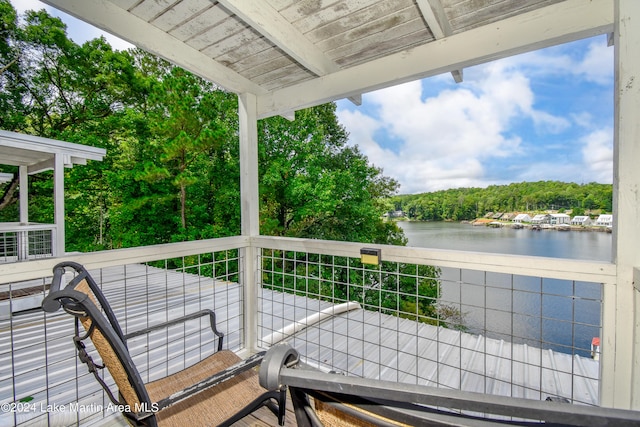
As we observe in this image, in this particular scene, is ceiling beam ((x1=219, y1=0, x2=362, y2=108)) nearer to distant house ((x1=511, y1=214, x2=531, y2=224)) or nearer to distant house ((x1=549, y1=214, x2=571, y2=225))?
distant house ((x1=549, y1=214, x2=571, y2=225))

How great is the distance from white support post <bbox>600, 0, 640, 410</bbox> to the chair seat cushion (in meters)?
1.47

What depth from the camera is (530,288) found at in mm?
1798

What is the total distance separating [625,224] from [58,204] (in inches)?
198

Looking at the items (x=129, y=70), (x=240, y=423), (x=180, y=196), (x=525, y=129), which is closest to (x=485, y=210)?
(x=525, y=129)

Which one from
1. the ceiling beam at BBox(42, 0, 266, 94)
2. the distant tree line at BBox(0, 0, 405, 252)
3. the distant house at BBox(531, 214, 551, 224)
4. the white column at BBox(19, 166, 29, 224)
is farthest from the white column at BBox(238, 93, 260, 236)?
the distant tree line at BBox(0, 0, 405, 252)

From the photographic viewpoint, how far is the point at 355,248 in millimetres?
1784

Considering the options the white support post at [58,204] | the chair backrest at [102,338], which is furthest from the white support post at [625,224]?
the white support post at [58,204]

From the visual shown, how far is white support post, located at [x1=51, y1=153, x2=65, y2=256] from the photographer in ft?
11.5

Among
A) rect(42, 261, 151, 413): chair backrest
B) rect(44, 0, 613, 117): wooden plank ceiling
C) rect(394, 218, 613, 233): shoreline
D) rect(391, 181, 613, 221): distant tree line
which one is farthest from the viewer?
rect(391, 181, 613, 221): distant tree line

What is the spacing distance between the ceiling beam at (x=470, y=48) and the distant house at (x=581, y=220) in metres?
1.76

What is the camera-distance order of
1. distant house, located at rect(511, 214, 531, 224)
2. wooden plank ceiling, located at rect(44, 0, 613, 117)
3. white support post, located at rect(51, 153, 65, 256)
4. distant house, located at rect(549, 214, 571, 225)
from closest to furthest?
wooden plank ceiling, located at rect(44, 0, 613, 117), distant house, located at rect(549, 214, 571, 225), white support post, located at rect(51, 153, 65, 256), distant house, located at rect(511, 214, 531, 224)

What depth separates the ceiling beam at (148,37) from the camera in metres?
1.40

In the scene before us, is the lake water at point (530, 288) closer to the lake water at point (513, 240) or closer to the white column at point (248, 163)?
the lake water at point (513, 240)

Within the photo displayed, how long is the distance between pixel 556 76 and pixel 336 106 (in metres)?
6.55
